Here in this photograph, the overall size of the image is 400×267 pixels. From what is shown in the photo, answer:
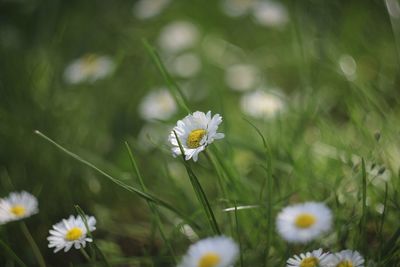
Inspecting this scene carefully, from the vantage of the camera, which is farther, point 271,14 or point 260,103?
point 271,14

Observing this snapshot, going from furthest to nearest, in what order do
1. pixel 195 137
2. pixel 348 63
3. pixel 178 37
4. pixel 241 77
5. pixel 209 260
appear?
1. pixel 178 37
2. pixel 241 77
3. pixel 348 63
4. pixel 195 137
5. pixel 209 260

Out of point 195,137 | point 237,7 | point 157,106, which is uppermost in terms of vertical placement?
point 237,7

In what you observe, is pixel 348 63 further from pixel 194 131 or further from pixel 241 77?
pixel 194 131

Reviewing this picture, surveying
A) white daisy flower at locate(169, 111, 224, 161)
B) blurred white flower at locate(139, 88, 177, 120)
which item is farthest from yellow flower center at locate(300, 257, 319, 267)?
blurred white flower at locate(139, 88, 177, 120)

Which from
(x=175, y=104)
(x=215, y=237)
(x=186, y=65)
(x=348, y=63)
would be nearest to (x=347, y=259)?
(x=215, y=237)

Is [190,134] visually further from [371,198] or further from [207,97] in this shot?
[207,97]

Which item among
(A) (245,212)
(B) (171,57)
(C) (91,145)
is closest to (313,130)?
(A) (245,212)
